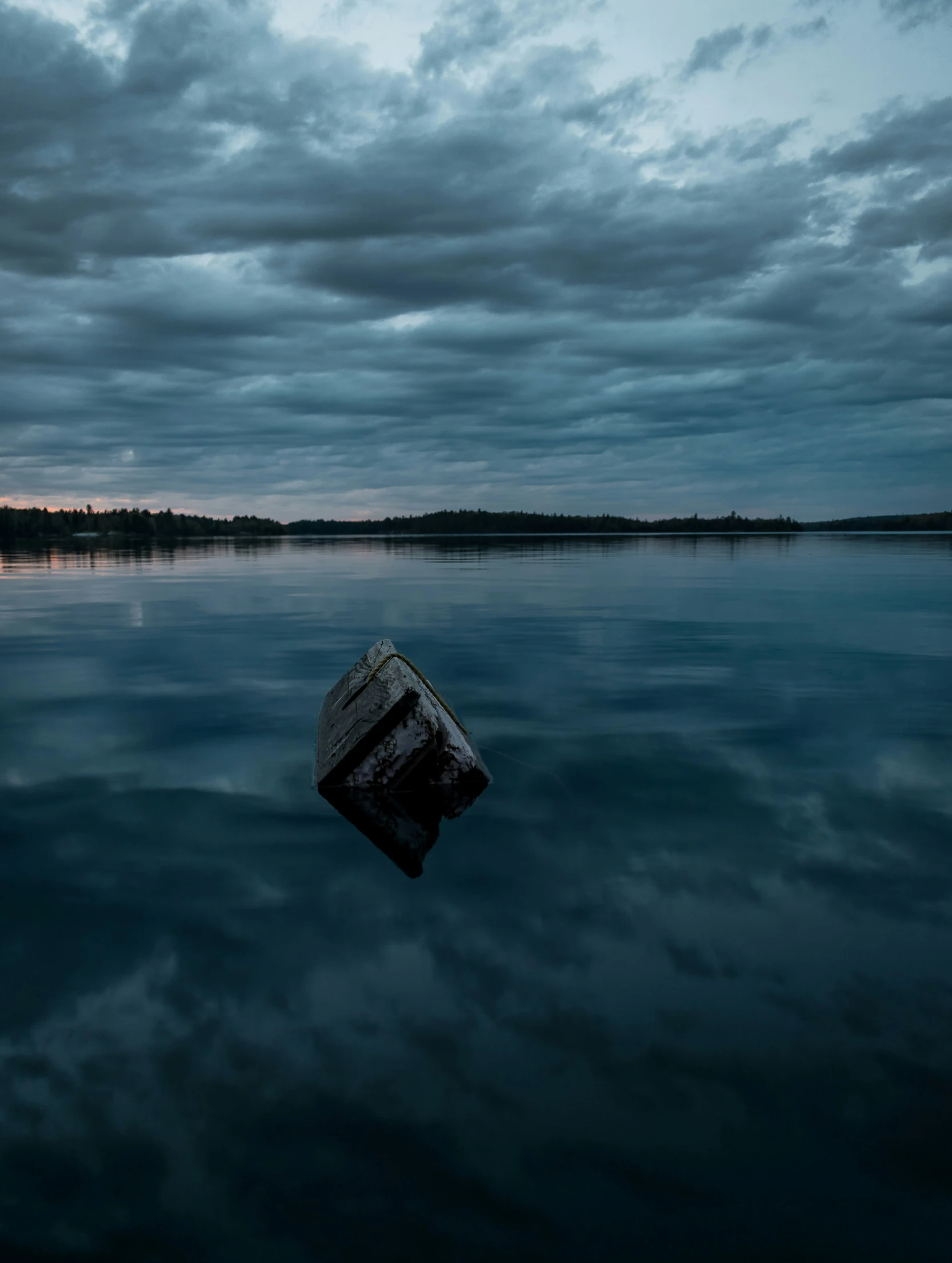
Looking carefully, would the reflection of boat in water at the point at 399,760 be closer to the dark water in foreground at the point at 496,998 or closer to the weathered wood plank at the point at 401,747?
the weathered wood plank at the point at 401,747

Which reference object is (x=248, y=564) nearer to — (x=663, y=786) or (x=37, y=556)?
(x=37, y=556)

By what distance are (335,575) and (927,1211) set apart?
4559 centimetres

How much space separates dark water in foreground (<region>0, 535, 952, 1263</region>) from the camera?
11.7 ft

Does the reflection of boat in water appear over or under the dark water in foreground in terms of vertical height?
over

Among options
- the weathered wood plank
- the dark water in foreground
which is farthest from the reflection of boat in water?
the dark water in foreground

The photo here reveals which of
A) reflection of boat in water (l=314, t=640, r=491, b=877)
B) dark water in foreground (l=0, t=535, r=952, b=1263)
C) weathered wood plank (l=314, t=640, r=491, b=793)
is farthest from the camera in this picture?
weathered wood plank (l=314, t=640, r=491, b=793)

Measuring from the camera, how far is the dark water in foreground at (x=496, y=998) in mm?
3561

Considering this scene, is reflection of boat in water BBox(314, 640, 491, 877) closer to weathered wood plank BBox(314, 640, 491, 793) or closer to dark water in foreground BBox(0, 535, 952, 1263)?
weathered wood plank BBox(314, 640, 491, 793)

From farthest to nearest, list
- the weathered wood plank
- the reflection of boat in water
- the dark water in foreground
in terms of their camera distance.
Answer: the weathered wood plank → the reflection of boat in water → the dark water in foreground

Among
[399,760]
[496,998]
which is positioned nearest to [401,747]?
[399,760]

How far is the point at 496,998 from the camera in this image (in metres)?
5.08

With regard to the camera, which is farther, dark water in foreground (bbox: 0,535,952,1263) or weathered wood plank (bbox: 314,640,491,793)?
weathered wood plank (bbox: 314,640,491,793)

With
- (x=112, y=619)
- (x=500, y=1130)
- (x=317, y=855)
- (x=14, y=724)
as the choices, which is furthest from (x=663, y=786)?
(x=112, y=619)

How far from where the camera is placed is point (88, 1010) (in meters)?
4.97
